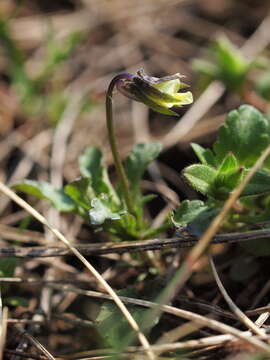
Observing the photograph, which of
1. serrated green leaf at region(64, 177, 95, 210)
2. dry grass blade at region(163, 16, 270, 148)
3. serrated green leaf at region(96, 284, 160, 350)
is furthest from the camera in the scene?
dry grass blade at region(163, 16, 270, 148)

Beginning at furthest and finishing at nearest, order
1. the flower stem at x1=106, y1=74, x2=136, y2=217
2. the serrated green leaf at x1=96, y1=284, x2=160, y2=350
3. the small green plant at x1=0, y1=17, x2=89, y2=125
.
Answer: the small green plant at x1=0, y1=17, x2=89, y2=125 < the flower stem at x1=106, y1=74, x2=136, y2=217 < the serrated green leaf at x1=96, y1=284, x2=160, y2=350

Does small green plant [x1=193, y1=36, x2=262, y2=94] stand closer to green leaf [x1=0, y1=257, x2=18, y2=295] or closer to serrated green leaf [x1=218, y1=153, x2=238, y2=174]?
serrated green leaf [x1=218, y1=153, x2=238, y2=174]

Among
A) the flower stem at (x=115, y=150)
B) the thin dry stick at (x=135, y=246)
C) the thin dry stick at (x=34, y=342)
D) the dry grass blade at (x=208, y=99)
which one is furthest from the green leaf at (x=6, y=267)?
the dry grass blade at (x=208, y=99)

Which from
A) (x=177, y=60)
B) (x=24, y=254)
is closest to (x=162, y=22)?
(x=177, y=60)

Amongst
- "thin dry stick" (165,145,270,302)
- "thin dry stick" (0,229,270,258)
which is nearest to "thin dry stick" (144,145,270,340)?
"thin dry stick" (165,145,270,302)

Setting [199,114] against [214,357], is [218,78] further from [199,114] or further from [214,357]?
[214,357]

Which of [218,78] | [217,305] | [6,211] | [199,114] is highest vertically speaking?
[218,78]

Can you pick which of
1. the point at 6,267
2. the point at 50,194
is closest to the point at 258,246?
the point at 50,194
